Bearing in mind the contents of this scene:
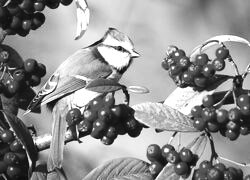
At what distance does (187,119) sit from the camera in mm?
2084

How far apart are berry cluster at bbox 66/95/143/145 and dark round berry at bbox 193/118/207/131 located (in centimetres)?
17

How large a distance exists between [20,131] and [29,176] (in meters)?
0.12

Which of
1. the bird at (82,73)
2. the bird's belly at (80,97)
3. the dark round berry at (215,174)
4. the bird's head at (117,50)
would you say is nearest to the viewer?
the dark round berry at (215,174)

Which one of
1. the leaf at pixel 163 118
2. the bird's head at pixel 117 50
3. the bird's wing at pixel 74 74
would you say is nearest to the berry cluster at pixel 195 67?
the leaf at pixel 163 118

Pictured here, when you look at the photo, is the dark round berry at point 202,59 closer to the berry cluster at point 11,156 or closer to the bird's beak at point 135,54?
the berry cluster at point 11,156

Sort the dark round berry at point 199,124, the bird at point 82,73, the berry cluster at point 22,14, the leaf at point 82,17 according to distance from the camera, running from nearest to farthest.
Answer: the dark round berry at point 199,124 < the berry cluster at point 22,14 < the leaf at point 82,17 < the bird at point 82,73

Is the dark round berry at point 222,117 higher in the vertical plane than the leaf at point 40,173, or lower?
higher

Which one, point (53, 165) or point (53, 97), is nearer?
Result: point (53, 165)

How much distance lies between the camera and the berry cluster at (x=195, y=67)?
2090mm

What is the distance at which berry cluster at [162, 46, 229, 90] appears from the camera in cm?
209

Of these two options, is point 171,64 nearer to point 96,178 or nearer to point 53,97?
point 96,178

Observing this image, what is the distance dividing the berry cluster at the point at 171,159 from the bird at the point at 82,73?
85 cm

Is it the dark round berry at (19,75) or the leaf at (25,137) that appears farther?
the dark round berry at (19,75)

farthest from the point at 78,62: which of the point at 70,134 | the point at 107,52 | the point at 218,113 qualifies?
the point at 218,113
